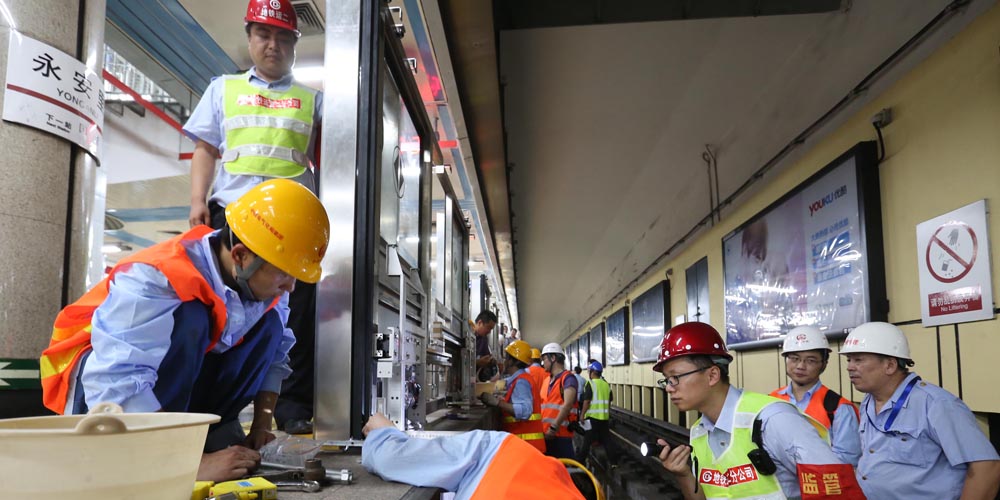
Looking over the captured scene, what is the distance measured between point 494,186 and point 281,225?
296 inches

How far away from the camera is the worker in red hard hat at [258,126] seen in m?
2.92

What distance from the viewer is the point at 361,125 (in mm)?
3170

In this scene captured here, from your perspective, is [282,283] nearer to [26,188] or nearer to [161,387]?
[161,387]

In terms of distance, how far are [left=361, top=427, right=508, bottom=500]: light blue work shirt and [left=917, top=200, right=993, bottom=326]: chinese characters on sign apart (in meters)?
3.95

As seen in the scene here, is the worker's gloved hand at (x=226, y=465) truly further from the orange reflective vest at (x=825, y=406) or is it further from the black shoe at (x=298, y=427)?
the orange reflective vest at (x=825, y=406)

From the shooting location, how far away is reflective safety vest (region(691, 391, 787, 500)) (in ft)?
8.68

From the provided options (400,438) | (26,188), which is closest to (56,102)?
(26,188)

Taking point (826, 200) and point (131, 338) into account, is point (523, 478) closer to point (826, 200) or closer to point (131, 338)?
point (131, 338)

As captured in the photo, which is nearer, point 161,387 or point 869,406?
point 161,387

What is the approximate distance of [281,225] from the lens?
6.55ft

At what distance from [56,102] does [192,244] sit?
2.64 feet

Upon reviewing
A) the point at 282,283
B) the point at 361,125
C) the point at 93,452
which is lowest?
the point at 93,452

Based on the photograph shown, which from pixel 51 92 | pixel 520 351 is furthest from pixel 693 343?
pixel 520 351

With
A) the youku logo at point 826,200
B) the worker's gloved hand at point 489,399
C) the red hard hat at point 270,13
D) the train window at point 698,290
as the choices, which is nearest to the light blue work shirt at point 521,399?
the worker's gloved hand at point 489,399
